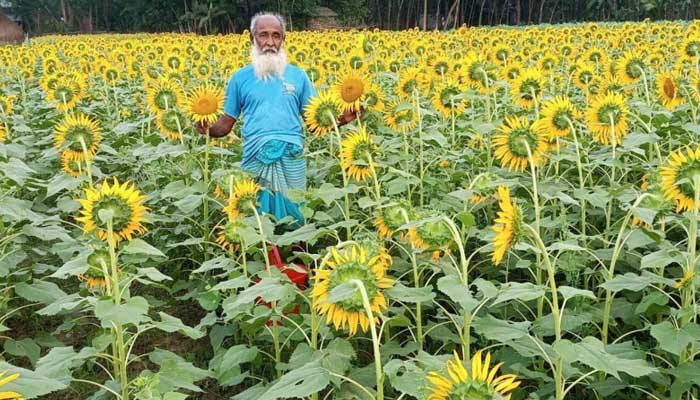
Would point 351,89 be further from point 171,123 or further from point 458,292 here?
point 458,292

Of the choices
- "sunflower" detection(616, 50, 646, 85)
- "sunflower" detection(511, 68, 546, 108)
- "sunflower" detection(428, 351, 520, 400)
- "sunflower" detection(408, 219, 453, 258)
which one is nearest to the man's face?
"sunflower" detection(511, 68, 546, 108)

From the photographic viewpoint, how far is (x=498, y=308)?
9.40ft

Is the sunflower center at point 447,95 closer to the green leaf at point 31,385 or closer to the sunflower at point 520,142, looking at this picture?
the sunflower at point 520,142

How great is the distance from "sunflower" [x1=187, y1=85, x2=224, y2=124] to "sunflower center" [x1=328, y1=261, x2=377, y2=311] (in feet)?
7.74

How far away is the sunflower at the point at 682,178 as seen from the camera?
2211 millimetres

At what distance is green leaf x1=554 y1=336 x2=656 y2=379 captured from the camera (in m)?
1.75

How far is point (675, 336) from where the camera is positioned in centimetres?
207

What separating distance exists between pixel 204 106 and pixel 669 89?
2514mm

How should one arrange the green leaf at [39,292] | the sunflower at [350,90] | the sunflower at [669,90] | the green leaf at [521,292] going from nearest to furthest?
the green leaf at [521,292] → the green leaf at [39,292] → the sunflower at [350,90] → the sunflower at [669,90]

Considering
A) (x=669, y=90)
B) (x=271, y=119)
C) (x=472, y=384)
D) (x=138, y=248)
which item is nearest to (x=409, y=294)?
(x=472, y=384)

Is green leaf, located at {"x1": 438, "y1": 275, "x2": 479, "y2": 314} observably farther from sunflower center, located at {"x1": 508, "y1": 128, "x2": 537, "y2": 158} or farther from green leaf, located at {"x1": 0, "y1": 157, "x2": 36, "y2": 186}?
green leaf, located at {"x1": 0, "y1": 157, "x2": 36, "y2": 186}

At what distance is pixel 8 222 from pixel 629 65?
3597 millimetres

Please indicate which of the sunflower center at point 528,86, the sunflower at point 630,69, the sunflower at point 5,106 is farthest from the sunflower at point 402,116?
the sunflower at point 5,106

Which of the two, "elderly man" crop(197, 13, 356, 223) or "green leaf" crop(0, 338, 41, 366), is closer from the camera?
"green leaf" crop(0, 338, 41, 366)
